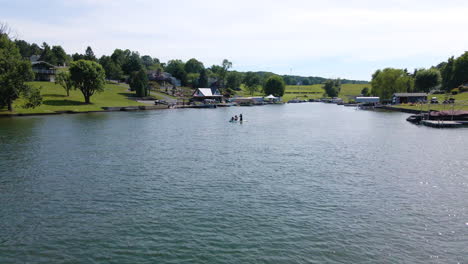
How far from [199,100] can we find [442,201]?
16241cm

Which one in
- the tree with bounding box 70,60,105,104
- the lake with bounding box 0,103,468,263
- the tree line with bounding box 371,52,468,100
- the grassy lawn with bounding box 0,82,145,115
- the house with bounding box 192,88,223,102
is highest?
the tree line with bounding box 371,52,468,100

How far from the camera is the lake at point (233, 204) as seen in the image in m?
18.5

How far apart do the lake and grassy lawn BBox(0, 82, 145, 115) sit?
206 ft

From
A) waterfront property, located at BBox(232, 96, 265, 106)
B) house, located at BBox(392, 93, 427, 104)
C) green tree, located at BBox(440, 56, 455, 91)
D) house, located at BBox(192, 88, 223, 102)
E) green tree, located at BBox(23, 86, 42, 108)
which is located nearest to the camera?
green tree, located at BBox(23, 86, 42, 108)

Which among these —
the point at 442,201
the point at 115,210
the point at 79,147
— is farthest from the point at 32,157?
the point at 442,201

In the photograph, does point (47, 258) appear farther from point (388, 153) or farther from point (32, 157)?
point (388, 153)

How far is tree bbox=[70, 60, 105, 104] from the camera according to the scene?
120m

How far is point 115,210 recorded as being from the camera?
80.3ft

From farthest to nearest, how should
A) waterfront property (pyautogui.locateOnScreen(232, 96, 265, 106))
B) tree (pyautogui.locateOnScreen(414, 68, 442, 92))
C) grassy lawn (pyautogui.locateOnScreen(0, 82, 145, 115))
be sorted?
waterfront property (pyautogui.locateOnScreen(232, 96, 265, 106))
tree (pyautogui.locateOnScreen(414, 68, 442, 92))
grassy lawn (pyautogui.locateOnScreen(0, 82, 145, 115))

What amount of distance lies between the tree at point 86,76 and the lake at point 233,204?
77.4 meters

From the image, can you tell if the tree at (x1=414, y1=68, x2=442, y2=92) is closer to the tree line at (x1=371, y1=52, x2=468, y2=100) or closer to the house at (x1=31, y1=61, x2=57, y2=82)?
the tree line at (x1=371, y1=52, x2=468, y2=100)

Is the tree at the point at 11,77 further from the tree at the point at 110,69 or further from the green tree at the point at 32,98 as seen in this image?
the tree at the point at 110,69

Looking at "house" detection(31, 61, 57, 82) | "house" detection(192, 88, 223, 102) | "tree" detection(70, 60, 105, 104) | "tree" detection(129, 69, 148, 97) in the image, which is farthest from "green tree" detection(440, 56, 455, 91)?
"house" detection(31, 61, 57, 82)

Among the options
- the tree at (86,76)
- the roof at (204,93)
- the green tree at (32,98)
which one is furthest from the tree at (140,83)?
the green tree at (32,98)
